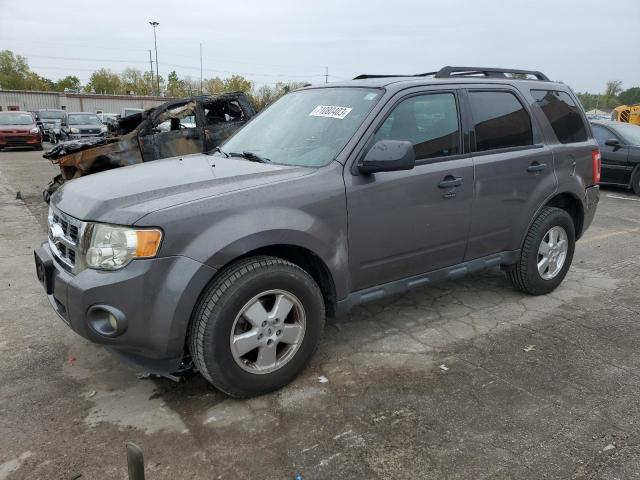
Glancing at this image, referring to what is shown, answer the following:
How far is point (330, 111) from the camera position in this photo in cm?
363

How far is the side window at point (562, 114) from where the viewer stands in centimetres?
448

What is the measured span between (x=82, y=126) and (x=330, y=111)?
1913 cm

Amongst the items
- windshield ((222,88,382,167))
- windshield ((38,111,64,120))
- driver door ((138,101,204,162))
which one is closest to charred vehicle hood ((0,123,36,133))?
windshield ((38,111,64,120))

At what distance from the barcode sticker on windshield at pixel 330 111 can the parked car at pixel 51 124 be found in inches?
850

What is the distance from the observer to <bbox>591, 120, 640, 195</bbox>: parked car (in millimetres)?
10680

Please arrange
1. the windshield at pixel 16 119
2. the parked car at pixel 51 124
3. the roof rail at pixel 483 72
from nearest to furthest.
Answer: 1. the roof rail at pixel 483 72
2. the windshield at pixel 16 119
3. the parked car at pixel 51 124

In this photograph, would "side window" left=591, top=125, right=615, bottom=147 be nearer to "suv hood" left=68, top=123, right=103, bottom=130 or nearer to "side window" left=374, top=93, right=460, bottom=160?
"side window" left=374, top=93, right=460, bottom=160

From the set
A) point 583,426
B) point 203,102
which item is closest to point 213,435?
point 583,426

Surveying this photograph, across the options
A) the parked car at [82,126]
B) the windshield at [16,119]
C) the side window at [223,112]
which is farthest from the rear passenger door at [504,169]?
the windshield at [16,119]

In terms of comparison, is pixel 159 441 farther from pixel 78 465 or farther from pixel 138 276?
pixel 138 276

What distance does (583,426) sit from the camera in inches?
110

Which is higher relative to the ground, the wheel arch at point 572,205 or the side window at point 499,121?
the side window at point 499,121

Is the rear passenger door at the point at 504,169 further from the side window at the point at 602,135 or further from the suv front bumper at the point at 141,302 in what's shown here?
the side window at the point at 602,135

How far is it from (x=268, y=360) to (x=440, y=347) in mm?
1363
